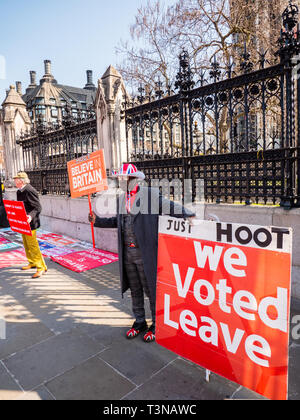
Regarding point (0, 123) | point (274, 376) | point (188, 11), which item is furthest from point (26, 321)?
point (188, 11)

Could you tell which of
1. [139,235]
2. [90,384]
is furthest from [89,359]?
[139,235]

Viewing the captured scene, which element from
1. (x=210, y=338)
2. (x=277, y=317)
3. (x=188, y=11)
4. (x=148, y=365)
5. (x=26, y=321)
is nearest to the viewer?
(x=277, y=317)

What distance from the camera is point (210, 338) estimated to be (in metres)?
2.73

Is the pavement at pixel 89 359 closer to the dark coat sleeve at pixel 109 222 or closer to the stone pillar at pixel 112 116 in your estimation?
the dark coat sleeve at pixel 109 222

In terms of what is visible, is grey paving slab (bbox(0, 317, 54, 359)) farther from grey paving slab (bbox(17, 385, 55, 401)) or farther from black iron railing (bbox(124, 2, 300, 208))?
black iron railing (bbox(124, 2, 300, 208))

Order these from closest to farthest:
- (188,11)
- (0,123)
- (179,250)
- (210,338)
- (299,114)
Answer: (210,338), (179,250), (299,114), (0,123), (188,11)

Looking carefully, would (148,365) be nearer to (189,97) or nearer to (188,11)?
(189,97)

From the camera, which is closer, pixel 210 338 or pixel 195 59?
pixel 210 338

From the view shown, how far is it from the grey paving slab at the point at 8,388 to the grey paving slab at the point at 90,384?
0.28m

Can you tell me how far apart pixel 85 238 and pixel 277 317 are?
7173 millimetres

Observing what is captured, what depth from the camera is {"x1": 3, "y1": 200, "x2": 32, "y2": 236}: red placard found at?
605 cm

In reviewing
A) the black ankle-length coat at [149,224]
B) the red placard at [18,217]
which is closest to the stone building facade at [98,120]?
the red placard at [18,217]

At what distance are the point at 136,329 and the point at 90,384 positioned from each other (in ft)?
3.28

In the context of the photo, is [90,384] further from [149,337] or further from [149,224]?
[149,224]
